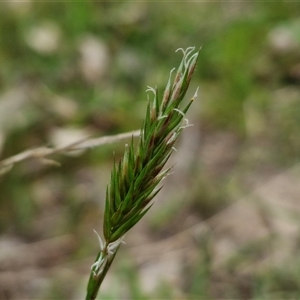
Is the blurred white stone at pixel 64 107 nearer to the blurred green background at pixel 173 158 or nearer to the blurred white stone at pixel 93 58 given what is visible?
the blurred green background at pixel 173 158

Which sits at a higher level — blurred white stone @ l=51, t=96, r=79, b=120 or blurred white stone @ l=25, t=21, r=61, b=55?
blurred white stone @ l=25, t=21, r=61, b=55

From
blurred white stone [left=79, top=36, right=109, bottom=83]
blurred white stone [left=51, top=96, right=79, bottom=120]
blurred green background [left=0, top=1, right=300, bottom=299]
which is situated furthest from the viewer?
blurred white stone [left=79, top=36, right=109, bottom=83]

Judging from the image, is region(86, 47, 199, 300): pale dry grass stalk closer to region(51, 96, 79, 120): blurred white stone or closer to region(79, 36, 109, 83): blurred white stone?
Answer: region(51, 96, 79, 120): blurred white stone

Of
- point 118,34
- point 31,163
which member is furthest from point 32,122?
point 118,34

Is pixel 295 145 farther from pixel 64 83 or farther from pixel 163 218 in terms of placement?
pixel 64 83

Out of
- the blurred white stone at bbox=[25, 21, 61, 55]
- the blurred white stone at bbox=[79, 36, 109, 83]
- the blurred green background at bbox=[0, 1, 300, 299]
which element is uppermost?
the blurred white stone at bbox=[25, 21, 61, 55]

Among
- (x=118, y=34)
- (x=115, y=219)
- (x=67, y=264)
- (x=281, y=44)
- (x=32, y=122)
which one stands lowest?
(x=115, y=219)

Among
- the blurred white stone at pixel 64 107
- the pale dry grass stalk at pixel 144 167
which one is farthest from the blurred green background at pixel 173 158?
the pale dry grass stalk at pixel 144 167

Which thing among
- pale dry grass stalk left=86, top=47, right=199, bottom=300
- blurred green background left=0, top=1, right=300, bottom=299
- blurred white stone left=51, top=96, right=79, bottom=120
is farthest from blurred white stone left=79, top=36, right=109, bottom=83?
pale dry grass stalk left=86, top=47, right=199, bottom=300

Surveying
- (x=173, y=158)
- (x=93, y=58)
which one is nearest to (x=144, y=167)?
(x=173, y=158)
